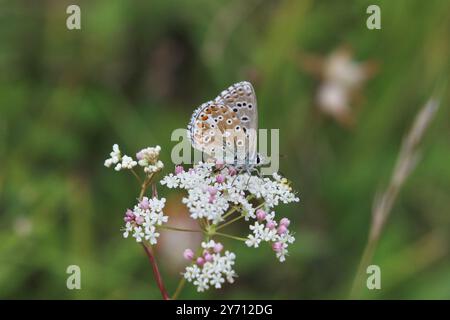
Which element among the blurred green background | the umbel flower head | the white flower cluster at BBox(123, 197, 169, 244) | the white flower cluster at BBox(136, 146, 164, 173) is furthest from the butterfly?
the blurred green background

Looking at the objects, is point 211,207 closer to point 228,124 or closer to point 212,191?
point 212,191

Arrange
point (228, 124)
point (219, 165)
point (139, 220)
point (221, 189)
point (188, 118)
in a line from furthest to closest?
point (188, 118), point (228, 124), point (219, 165), point (221, 189), point (139, 220)

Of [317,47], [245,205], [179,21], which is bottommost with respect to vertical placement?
[245,205]

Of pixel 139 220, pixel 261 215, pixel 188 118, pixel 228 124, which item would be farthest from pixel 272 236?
pixel 188 118

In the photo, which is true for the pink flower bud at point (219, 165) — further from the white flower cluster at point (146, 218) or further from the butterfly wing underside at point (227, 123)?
the white flower cluster at point (146, 218)

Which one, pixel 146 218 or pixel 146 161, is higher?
pixel 146 161

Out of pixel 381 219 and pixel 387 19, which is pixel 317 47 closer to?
pixel 387 19

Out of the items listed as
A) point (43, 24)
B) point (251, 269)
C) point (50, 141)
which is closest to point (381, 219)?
point (251, 269)

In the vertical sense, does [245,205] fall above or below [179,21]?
below
